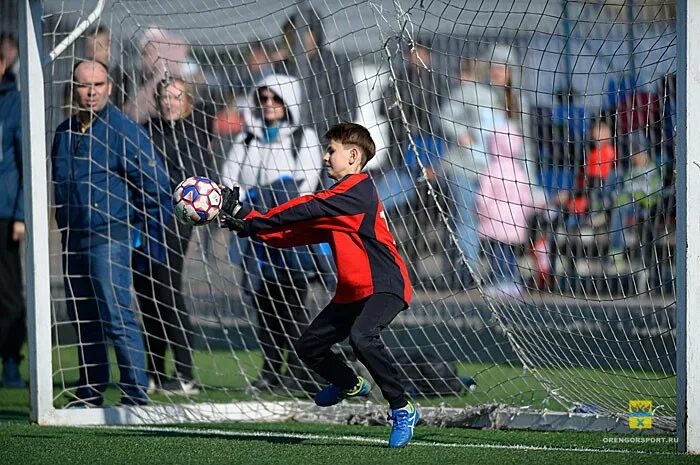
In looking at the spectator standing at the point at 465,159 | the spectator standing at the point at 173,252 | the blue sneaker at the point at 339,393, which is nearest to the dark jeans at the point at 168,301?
the spectator standing at the point at 173,252

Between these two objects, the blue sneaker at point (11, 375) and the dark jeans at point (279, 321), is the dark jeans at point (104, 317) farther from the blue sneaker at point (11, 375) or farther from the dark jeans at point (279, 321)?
the blue sneaker at point (11, 375)

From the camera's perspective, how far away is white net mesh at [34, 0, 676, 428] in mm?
6137

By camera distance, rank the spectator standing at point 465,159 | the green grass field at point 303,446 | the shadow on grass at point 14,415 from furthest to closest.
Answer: the spectator standing at point 465,159
the shadow on grass at point 14,415
the green grass field at point 303,446

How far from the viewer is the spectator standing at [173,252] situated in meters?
6.98

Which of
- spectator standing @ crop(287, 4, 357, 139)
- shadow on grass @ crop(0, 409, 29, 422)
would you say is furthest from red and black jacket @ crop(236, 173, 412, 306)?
shadow on grass @ crop(0, 409, 29, 422)

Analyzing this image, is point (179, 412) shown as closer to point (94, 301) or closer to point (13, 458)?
point (94, 301)

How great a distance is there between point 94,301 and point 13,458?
6.58 feet

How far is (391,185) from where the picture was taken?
23.2 ft

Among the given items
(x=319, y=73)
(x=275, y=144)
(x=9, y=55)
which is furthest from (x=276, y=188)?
(x=9, y=55)

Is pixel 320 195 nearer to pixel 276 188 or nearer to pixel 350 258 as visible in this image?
pixel 350 258

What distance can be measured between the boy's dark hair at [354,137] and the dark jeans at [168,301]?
201cm

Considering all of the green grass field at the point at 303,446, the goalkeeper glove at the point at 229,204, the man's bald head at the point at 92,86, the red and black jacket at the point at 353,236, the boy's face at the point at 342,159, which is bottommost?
the green grass field at the point at 303,446

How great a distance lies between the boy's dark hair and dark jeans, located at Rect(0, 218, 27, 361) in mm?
3495

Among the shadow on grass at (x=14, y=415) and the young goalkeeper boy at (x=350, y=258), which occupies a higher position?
the young goalkeeper boy at (x=350, y=258)
